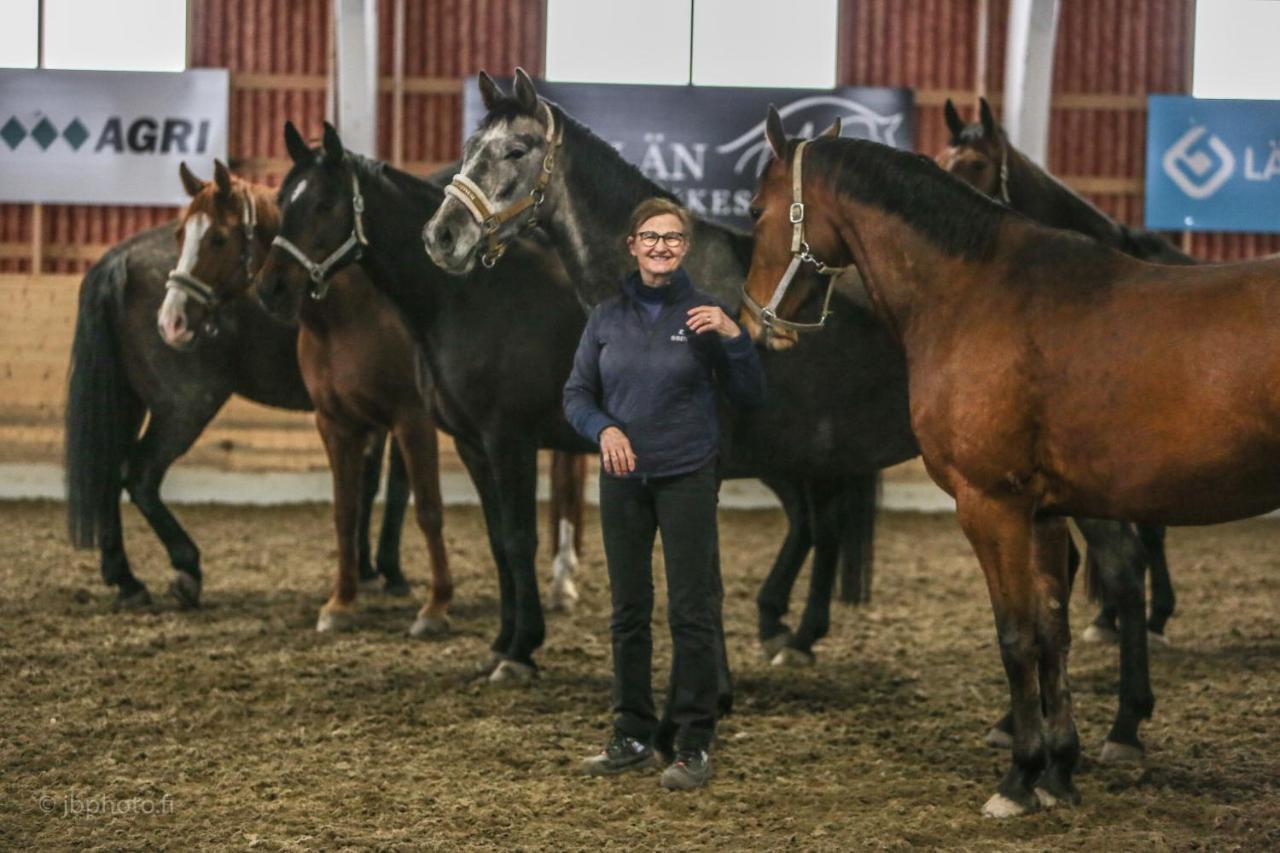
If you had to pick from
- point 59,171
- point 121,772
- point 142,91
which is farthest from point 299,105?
point 121,772

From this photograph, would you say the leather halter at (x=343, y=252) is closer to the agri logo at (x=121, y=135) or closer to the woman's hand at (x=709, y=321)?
the woman's hand at (x=709, y=321)

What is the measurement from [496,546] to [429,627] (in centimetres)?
94

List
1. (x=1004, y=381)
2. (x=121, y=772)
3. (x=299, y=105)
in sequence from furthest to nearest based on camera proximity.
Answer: (x=299, y=105) < (x=121, y=772) < (x=1004, y=381)

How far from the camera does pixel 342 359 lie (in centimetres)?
662

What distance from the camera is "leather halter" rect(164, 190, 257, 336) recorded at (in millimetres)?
6883

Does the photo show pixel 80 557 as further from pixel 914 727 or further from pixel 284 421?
pixel 914 727

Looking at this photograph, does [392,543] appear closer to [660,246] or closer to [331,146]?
[331,146]

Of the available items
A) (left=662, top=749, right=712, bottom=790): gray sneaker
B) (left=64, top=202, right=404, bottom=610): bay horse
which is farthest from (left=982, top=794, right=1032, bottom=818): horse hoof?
(left=64, top=202, right=404, bottom=610): bay horse

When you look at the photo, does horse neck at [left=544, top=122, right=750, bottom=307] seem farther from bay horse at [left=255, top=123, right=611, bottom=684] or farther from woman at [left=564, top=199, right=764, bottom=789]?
woman at [left=564, top=199, right=764, bottom=789]

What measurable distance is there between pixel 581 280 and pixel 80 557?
518 centimetres

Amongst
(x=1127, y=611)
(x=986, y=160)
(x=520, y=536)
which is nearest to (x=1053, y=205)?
(x=986, y=160)

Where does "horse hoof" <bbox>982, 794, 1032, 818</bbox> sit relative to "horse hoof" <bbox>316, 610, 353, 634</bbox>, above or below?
above

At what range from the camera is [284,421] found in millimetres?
12047

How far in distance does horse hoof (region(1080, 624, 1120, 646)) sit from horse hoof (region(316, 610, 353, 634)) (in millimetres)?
3634
